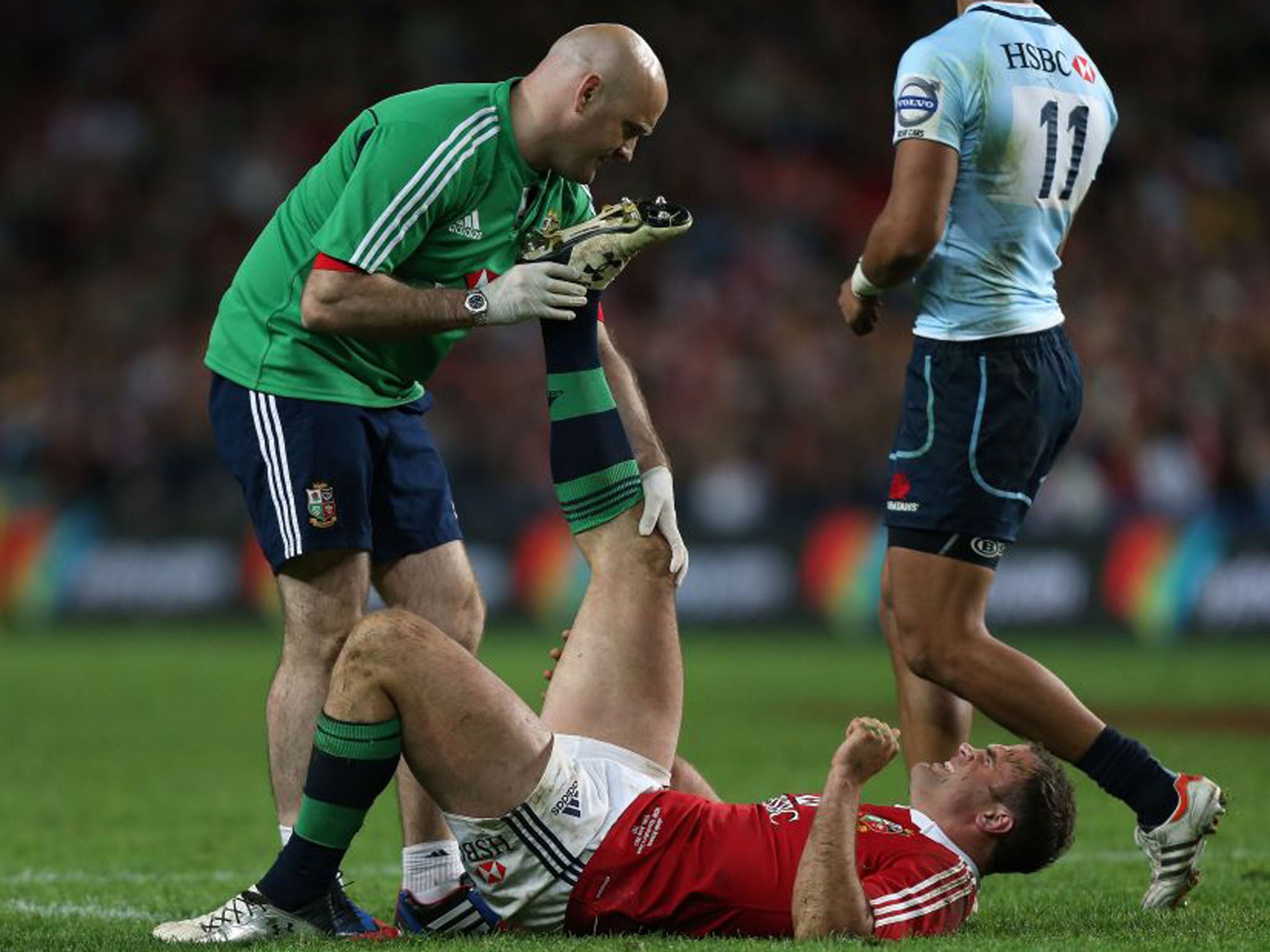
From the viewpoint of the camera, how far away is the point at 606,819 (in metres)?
4.88

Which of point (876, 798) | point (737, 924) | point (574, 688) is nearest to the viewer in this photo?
point (737, 924)

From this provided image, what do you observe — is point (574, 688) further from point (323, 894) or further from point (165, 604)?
point (165, 604)

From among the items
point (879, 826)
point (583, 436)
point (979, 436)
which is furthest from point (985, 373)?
point (879, 826)

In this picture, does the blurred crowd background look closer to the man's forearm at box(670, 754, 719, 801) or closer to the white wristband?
the white wristband

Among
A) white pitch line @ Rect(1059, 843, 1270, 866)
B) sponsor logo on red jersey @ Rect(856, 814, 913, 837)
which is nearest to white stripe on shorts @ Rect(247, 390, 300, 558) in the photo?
sponsor logo on red jersey @ Rect(856, 814, 913, 837)

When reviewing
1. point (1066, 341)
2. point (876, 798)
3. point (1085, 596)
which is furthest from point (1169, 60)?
point (1066, 341)

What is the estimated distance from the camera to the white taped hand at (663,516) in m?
5.61

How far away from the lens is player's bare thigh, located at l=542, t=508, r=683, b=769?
206 inches

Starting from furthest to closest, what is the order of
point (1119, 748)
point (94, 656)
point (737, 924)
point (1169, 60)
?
point (1169, 60), point (94, 656), point (1119, 748), point (737, 924)

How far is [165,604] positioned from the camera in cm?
1759

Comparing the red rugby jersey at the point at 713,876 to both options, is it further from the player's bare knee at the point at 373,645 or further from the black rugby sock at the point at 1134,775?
the black rugby sock at the point at 1134,775

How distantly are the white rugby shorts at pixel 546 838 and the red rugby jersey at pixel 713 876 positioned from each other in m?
0.04

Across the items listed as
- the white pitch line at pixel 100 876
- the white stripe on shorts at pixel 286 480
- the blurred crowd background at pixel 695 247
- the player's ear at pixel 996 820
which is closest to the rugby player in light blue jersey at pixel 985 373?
the player's ear at pixel 996 820

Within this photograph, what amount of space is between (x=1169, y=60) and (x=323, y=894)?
18.2 m
